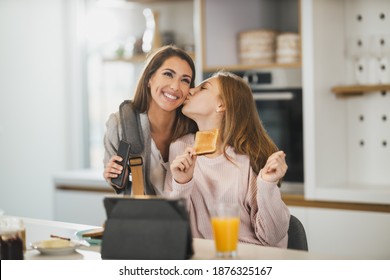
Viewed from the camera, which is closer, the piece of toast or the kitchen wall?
the piece of toast

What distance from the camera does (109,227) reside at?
68.8 inches

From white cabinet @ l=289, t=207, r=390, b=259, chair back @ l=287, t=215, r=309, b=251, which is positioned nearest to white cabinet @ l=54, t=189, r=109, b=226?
white cabinet @ l=289, t=207, r=390, b=259

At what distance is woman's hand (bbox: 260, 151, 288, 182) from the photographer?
2.03m

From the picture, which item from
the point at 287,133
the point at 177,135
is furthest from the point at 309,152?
the point at 177,135

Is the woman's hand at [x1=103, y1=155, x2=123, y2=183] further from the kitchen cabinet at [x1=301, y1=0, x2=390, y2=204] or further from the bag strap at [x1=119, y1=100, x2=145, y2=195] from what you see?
the kitchen cabinet at [x1=301, y1=0, x2=390, y2=204]

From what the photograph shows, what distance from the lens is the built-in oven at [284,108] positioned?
369 cm

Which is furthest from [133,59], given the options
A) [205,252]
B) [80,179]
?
[205,252]

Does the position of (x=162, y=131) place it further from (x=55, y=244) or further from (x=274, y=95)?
(x=274, y=95)

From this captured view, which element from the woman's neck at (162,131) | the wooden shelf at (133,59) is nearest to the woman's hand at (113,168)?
the woman's neck at (162,131)

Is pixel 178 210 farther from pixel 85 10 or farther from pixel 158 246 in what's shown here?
pixel 85 10

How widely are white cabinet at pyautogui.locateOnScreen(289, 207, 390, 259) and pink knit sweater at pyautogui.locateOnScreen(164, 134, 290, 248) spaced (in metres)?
1.22

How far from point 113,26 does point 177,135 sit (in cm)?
285

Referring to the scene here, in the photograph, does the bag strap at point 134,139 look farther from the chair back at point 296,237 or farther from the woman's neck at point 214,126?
the chair back at point 296,237

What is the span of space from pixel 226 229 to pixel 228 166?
61 centimetres
